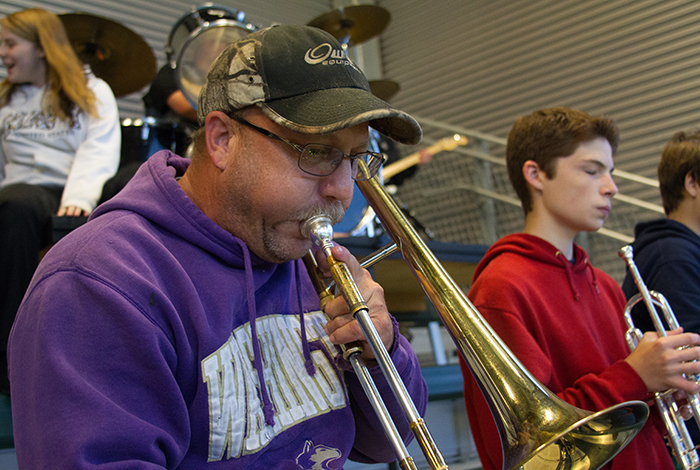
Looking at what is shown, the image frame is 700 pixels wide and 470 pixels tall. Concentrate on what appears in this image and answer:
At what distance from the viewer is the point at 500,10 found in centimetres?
534

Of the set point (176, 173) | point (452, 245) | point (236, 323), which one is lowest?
point (452, 245)

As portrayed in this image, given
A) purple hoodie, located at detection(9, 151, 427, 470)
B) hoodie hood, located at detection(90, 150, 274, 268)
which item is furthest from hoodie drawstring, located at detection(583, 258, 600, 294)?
hoodie hood, located at detection(90, 150, 274, 268)

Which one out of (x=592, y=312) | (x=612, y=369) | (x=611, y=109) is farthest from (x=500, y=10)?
(x=612, y=369)

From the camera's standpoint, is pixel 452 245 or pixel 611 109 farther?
pixel 611 109

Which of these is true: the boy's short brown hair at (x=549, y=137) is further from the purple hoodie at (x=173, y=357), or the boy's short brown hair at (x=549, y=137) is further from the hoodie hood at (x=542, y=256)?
the purple hoodie at (x=173, y=357)

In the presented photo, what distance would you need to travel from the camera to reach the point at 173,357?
1.00 m

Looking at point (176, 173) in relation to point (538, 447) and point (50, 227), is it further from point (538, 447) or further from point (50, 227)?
point (50, 227)

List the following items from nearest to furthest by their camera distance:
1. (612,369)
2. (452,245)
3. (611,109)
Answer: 1. (612,369)
2. (452,245)
3. (611,109)

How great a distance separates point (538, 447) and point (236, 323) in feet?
1.89

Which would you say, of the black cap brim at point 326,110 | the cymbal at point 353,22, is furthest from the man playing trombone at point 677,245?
the cymbal at point 353,22

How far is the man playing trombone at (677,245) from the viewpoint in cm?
198

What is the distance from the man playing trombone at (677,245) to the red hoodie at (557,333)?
21cm

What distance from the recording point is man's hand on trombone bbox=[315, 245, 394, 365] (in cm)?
110

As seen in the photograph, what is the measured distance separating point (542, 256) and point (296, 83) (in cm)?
108
